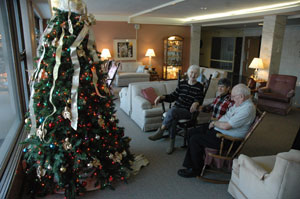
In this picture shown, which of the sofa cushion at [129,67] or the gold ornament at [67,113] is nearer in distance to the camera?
the gold ornament at [67,113]

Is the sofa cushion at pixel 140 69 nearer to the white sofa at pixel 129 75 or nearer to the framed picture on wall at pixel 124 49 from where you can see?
the white sofa at pixel 129 75

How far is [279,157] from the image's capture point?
1.70 m

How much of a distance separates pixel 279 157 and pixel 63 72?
196 cm

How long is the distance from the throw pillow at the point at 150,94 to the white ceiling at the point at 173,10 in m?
2.30

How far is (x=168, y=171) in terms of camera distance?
2.79 meters

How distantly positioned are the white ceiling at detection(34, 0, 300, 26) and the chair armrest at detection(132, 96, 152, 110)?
2537 millimetres

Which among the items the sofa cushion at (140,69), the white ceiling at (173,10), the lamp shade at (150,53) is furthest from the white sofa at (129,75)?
the white ceiling at (173,10)

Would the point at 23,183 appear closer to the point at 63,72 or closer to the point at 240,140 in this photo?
the point at 63,72

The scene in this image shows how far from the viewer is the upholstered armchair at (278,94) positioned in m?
5.12

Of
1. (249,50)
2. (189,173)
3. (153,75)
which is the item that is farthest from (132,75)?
(249,50)

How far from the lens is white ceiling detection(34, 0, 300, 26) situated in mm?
5289

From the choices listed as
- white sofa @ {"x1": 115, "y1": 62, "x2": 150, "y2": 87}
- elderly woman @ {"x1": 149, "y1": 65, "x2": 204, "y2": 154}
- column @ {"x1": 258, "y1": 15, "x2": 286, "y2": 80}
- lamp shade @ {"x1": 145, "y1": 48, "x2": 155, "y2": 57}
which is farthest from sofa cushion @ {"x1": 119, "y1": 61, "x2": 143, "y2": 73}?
elderly woman @ {"x1": 149, "y1": 65, "x2": 204, "y2": 154}

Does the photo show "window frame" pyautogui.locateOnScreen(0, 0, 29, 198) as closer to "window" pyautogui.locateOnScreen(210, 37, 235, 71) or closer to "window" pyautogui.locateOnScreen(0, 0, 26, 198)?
"window" pyautogui.locateOnScreen(0, 0, 26, 198)

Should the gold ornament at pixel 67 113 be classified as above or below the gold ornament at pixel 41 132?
above
